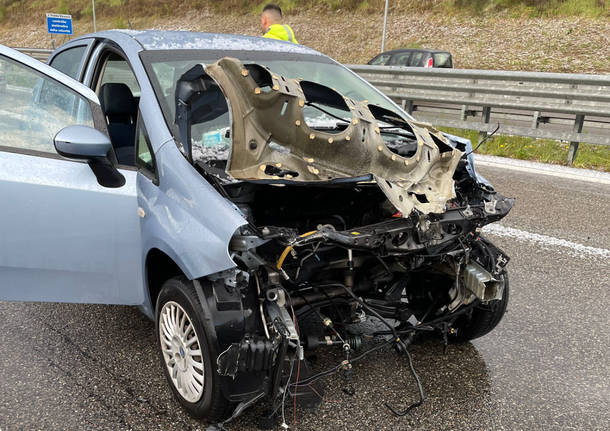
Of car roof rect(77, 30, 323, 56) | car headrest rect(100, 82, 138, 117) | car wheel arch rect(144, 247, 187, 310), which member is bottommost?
car wheel arch rect(144, 247, 187, 310)

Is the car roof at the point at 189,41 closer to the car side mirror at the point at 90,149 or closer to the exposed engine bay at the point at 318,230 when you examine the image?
the exposed engine bay at the point at 318,230

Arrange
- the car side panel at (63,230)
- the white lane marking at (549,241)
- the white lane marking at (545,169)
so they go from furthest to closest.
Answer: the white lane marking at (545,169) → the white lane marking at (549,241) → the car side panel at (63,230)

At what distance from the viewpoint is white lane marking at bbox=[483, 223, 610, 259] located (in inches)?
171

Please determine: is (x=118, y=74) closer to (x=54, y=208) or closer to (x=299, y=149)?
(x=54, y=208)

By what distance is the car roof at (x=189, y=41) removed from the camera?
10.4 ft

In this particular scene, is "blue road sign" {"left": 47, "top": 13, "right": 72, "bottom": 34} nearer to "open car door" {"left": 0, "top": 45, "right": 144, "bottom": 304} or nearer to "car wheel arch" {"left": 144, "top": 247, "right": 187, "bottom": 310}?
"open car door" {"left": 0, "top": 45, "right": 144, "bottom": 304}

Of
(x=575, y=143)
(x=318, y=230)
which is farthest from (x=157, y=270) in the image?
(x=575, y=143)

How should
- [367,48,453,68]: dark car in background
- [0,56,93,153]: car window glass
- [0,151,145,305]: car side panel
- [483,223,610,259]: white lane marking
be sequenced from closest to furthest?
[0,151,145,305]: car side panel
[0,56,93,153]: car window glass
[483,223,610,259]: white lane marking
[367,48,453,68]: dark car in background

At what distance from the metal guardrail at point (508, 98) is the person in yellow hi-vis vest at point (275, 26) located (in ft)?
10.2

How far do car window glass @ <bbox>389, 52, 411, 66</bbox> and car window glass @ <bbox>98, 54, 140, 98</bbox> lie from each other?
1219 centimetres

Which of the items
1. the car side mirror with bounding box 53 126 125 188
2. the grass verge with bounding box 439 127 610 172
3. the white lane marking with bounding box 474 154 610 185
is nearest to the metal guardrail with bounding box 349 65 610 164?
the grass verge with bounding box 439 127 610 172

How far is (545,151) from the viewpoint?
314 inches

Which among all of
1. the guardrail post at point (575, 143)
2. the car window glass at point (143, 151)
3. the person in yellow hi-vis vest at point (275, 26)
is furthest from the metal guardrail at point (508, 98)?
the car window glass at point (143, 151)

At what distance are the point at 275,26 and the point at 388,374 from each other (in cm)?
501
